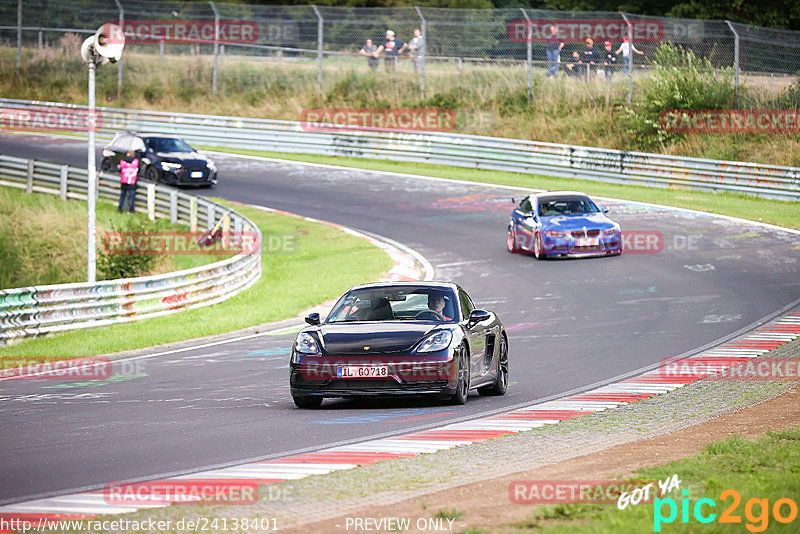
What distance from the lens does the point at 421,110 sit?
45.7m

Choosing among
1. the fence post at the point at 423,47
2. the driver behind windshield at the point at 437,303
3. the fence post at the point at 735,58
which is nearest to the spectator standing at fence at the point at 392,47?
the fence post at the point at 423,47

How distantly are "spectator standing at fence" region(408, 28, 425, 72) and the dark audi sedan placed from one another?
9.50 meters

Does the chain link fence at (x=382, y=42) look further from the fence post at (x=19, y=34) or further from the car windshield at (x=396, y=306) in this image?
the car windshield at (x=396, y=306)

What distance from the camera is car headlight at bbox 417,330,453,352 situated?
38.6ft

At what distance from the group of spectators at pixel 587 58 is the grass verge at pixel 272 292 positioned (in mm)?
12790

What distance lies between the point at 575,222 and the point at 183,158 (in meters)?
15.2

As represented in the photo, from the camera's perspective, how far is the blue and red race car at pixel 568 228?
26.2m

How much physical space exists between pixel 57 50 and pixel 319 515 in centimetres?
4903

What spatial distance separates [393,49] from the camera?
44.2 m

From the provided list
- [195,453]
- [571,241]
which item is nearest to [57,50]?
[571,241]

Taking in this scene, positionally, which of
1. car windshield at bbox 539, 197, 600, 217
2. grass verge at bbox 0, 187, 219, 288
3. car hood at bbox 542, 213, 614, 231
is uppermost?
car windshield at bbox 539, 197, 600, 217

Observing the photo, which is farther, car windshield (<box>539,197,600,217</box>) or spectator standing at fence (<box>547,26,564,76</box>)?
spectator standing at fence (<box>547,26,564,76</box>)

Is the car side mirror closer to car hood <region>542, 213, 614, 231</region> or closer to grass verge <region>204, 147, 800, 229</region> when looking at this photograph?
car hood <region>542, 213, 614, 231</region>

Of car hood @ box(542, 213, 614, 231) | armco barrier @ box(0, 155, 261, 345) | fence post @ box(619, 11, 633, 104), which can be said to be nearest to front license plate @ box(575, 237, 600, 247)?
car hood @ box(542, 213, 614, 231)
